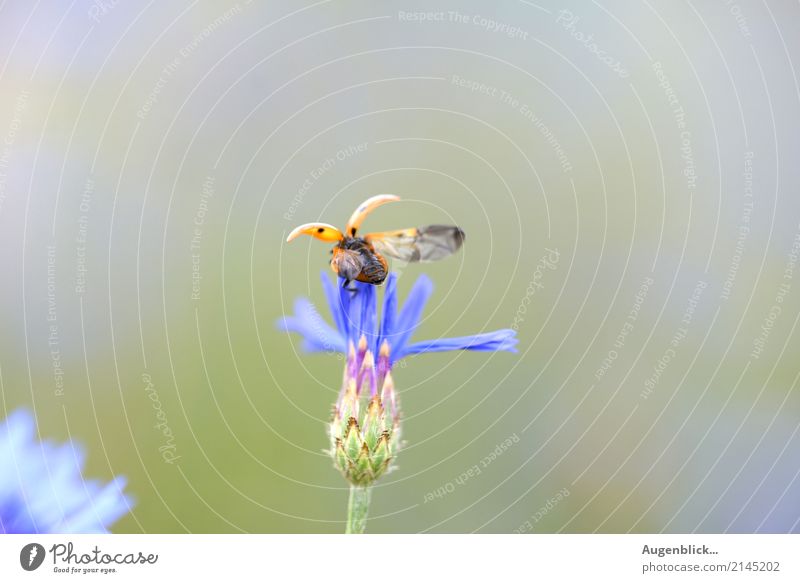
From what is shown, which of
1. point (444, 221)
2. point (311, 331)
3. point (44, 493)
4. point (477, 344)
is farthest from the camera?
point (444, 221)

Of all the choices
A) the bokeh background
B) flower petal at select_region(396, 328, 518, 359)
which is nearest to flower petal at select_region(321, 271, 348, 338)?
flower petal at select_region(396, 328, 518, 359)

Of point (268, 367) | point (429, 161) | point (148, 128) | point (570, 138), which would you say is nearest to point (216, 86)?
point (148, 128)

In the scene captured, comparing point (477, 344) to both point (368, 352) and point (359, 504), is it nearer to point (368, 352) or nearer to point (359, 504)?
point (368, 352)

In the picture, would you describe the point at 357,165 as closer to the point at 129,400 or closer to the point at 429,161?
the point at 429,161

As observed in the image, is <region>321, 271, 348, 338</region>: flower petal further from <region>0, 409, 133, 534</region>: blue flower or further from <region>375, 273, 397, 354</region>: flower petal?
<region>0, 409, 133, 534</region>: blue flower

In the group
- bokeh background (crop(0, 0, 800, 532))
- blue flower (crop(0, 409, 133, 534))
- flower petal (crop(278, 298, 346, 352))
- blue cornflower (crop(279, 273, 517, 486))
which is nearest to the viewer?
blue flower (crop(0, 409, 133, 534))
